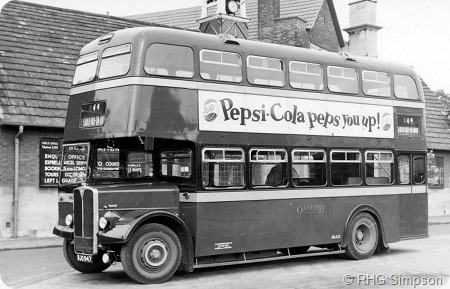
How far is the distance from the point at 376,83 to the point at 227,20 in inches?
379

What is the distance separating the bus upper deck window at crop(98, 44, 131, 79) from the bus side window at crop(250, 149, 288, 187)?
2863mm

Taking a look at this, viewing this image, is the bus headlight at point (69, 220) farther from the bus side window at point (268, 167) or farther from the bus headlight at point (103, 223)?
the bus side window at point (268, 167)

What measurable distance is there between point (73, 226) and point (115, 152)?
4.82 feet

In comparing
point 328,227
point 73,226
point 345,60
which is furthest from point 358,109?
point 73,226

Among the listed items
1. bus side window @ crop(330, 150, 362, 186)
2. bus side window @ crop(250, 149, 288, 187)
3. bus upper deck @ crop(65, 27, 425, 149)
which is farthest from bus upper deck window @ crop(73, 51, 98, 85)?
bus side window @ crop(330, 150, 362, 186)

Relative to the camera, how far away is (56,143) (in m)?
18.2

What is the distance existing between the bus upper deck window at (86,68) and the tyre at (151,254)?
296cm

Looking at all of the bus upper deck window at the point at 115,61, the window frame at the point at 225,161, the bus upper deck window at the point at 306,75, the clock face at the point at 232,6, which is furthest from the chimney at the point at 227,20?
the bus upper deck window at the point at 115,61

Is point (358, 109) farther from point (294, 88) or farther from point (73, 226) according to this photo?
point (73, 226)

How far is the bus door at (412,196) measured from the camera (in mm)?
14828

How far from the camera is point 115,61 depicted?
Answer: 11.2 m

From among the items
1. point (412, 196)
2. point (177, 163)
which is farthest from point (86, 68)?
point (412, 196)

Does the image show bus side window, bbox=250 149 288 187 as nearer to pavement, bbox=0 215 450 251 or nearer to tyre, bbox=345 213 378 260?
tyre, bbox=345 213 378 260

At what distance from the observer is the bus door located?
1483 centimetres
